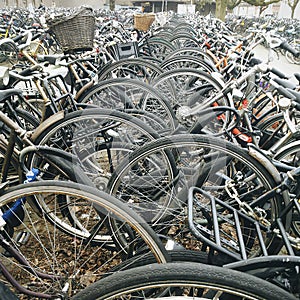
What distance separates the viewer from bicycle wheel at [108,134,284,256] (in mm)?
2133

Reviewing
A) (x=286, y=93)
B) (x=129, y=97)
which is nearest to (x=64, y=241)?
(x=129, y=97)

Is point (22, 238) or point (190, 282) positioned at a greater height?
point (190, 282)

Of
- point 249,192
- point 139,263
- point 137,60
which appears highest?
point 137,60

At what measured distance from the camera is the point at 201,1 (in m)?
33.1

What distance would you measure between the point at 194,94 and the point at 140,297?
292 centimetres

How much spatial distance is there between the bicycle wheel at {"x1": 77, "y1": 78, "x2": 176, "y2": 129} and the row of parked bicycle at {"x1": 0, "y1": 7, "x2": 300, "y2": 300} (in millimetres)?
14

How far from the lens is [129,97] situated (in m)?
3.76

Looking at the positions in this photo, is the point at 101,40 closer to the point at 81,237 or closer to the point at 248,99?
the point at 248,99

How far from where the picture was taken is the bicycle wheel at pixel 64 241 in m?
1.72

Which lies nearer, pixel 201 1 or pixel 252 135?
pixel 252 135

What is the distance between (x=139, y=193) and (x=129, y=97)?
148 centimetres

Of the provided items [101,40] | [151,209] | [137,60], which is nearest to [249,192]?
[151,209]

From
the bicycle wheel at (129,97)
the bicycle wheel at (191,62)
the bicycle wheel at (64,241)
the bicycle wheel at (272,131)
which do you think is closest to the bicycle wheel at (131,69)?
the bicycle wheel at (191,62)

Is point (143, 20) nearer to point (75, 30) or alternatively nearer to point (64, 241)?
point (75, 30)
